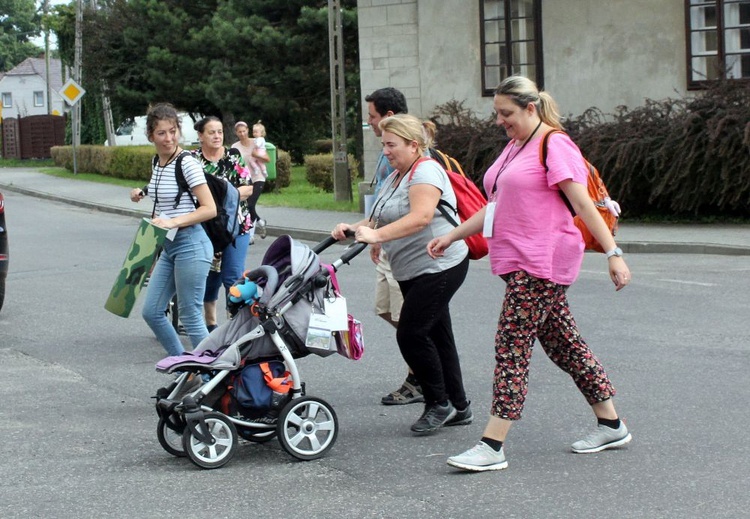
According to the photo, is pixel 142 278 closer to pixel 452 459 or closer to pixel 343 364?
pixel 343 364

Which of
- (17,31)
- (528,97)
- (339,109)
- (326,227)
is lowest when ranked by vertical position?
(326,227)

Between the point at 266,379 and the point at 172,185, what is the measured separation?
6.51 ft

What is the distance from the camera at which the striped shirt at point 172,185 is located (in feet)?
23.9

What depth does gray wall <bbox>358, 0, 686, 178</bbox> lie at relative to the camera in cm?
1975

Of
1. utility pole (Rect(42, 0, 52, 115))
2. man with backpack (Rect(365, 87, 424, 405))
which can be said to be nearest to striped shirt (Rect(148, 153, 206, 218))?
man with backpack (Rect(365, 87, 424, 405))

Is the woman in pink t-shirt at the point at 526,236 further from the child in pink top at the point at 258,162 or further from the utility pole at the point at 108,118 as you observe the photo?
the utility pole at the point at 108,118

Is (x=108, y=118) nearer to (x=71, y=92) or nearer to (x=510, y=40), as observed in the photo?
(x=71, y=92)

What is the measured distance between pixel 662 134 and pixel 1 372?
11572 millimetres

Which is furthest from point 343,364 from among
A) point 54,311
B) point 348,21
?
point 348,21

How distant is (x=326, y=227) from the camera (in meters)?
19.0

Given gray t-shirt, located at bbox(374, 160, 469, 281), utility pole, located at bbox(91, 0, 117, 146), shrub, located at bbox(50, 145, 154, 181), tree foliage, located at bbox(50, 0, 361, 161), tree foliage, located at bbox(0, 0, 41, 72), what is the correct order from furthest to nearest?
tree foliage, located at bbox(0, 0, 41, 72) < utility pole, located at bbox(91, 0, 117, 146) < shrub, located at bbox(50, 145, 154, 181) < tree foliage, located at bbox(50, 0, 361, 161) < gray t-shirt, located at bbox(374, 160, 469, 281)

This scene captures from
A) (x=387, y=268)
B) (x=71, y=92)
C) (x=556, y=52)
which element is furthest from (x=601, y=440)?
(x=71, y=92)

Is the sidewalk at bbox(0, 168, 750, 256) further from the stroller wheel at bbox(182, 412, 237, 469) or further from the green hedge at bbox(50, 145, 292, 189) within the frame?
the stroller wheel at bbox(182, 412, 237, 469)

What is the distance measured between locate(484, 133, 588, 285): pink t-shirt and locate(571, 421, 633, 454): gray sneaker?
837 millimetres
